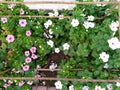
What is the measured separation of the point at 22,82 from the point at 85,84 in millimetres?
674

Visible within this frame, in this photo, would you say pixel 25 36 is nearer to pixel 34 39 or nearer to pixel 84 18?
pixel 34 39

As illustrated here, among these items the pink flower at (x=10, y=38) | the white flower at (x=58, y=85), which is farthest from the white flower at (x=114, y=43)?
the pink flower at (x=10, y=38)

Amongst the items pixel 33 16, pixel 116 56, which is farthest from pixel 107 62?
pixel 33 16

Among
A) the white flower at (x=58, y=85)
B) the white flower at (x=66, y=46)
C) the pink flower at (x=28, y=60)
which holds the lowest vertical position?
the white flower at (x=58, y=85)

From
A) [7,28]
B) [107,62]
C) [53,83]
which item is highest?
[7,28]

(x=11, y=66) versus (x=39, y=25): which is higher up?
(x=39, y=25)

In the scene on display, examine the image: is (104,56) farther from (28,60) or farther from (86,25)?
(28,60)

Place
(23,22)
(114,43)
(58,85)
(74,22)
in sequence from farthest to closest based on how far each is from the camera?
(23,22)
(58,85)
(74,22)
(114,43)

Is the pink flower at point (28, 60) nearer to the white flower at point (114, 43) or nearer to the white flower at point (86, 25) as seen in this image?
the white flower at point (86, 25)

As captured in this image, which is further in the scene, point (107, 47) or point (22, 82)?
point (22, 82)

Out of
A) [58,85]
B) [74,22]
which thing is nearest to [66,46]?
[74,22]

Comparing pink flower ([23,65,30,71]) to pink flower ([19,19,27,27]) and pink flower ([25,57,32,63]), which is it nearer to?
pink flower ([25,57,32,63])

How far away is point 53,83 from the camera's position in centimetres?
388

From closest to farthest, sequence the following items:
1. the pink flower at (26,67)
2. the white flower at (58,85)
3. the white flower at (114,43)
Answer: the white flower at (114,43) < the white flower at (58,85) < the pink flower at (26,67)
